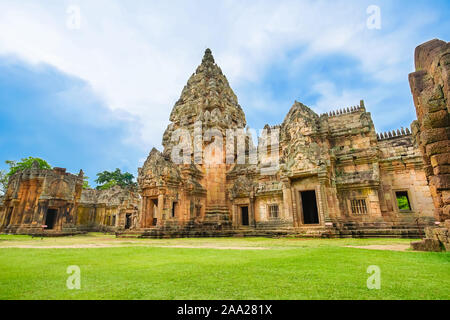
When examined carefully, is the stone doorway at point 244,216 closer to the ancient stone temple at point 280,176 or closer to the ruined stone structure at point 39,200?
the ancient stone temple at point 280,176

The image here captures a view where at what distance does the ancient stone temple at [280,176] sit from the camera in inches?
597

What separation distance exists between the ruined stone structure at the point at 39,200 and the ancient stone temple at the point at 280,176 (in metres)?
10.3

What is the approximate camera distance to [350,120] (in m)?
18.7

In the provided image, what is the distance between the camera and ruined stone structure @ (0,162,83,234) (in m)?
22.5

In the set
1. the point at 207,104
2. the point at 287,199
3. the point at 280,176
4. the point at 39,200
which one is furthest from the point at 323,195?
the point at 39,200

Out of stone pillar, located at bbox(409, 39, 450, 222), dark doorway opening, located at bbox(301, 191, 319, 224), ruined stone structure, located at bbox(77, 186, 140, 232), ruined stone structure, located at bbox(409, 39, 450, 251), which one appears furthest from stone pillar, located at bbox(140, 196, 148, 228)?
stone pillar, located at bbox(409, 39, 450, 222)

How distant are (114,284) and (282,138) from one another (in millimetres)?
18227

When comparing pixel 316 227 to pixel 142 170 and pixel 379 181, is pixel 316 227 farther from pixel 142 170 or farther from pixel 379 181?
pixel 142 170

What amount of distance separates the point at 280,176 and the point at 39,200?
22293 millimetres

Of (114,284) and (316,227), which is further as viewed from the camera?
(316,227)

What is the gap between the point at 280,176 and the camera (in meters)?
17.5

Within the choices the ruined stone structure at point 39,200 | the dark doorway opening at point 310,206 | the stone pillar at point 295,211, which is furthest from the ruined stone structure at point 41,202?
the dark doorway opening at point 310,206

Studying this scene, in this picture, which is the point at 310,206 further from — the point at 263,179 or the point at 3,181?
the point at 3,181
